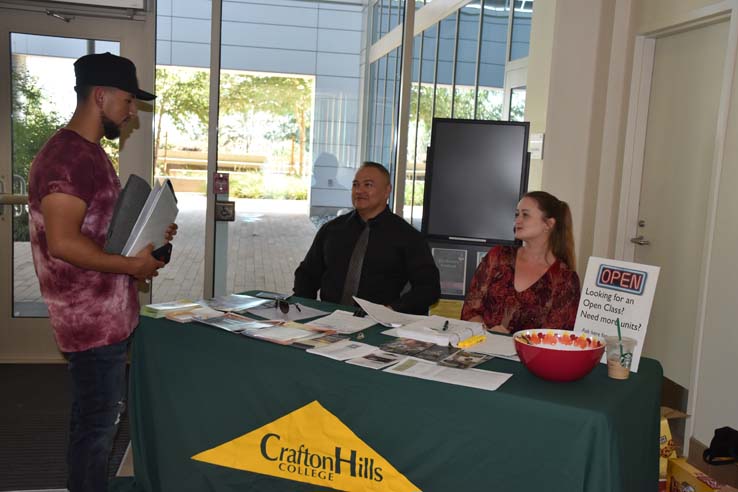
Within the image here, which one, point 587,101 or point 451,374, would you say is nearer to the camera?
point 451,374

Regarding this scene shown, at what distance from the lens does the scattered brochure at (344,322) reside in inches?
93.1

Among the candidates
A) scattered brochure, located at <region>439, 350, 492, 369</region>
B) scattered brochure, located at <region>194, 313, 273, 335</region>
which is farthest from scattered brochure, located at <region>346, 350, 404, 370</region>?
scattered brochure, located at <region>194, 313, 273, 335</region>

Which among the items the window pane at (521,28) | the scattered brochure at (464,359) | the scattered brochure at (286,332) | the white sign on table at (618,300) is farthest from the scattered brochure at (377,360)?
the window pane at (521,28)

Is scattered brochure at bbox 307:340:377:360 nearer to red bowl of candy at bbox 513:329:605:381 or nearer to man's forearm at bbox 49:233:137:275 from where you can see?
red bowl of candy at bbox 513:329:605:381

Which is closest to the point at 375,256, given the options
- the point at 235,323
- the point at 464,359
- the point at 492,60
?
the point at 235,323

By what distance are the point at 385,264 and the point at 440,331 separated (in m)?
0.99

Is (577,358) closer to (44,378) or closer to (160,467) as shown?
(160,467)

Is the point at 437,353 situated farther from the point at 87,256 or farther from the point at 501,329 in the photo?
the point at 87,256

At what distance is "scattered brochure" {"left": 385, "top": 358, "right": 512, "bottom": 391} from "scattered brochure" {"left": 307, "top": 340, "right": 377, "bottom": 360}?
146mm

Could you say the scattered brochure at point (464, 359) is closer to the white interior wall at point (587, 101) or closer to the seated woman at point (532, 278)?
the seated woman at point (532, 278)

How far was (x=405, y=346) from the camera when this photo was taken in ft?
7.07

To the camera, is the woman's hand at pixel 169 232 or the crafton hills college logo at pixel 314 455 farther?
the woman's hand at pixel 169 232

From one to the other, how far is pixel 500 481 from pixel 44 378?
11.3 ft

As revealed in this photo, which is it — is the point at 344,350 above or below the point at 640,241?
below
